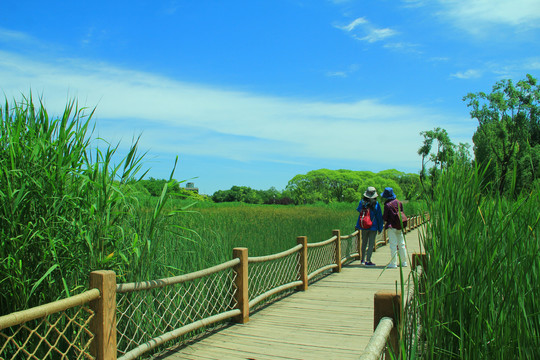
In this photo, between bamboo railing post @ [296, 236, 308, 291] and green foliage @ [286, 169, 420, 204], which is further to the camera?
green foliage @ [286, 169, 420, 204]

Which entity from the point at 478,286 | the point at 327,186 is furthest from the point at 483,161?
the point at 327,186

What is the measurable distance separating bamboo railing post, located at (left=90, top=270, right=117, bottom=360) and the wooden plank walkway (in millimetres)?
986

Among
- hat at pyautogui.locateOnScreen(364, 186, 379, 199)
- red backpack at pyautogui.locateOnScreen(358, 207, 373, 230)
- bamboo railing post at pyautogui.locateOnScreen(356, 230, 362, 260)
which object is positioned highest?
hat at pyautogui.locateOnScreen(364, 186, 379, 199)

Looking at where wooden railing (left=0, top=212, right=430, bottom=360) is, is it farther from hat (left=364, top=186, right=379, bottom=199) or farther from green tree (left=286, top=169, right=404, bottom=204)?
green tree (left=286, top=169, right=404, bottom=204)

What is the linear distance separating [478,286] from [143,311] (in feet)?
8.85

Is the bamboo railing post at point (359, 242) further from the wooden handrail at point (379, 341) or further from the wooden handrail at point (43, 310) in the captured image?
the wooden handrail at point (43, 310)

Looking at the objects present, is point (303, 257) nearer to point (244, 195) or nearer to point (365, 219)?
point (365, 219)

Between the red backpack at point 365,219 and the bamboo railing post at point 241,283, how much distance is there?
171 inches

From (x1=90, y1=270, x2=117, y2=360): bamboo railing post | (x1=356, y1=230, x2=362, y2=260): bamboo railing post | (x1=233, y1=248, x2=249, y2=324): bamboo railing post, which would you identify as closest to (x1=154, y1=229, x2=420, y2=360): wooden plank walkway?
(x1=233, y1=248, x2=249, y2=324): bamboo railing post

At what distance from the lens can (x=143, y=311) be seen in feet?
12.2

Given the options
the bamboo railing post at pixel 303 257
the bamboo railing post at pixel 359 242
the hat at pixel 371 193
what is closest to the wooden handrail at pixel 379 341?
the bamboo railing post at pixel 303 257

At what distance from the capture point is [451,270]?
2305 millimetres

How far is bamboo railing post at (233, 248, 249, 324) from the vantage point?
16.0ft

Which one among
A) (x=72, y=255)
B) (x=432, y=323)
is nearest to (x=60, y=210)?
(x=72, y=255)
